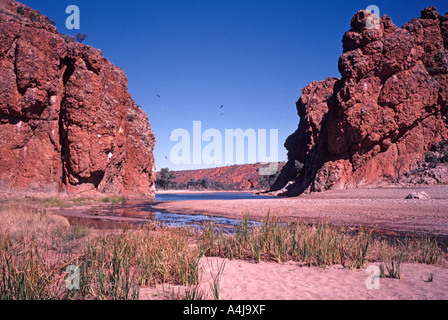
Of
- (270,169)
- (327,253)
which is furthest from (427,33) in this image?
(270,169)

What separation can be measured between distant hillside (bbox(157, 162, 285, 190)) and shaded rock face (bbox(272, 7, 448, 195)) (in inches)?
2336

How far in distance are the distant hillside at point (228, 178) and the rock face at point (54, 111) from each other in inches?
2307

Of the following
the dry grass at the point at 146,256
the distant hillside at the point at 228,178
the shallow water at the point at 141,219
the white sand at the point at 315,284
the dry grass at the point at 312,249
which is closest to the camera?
the dry grass at the point at 146,256

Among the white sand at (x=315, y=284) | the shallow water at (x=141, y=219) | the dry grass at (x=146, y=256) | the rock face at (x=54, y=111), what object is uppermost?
the rock face at (x=54, y=111)

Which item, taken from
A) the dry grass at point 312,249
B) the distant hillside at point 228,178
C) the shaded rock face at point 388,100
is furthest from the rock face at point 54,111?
the distant hillside at point 228,178

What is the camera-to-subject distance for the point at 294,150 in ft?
210

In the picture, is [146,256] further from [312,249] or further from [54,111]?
[54,111]

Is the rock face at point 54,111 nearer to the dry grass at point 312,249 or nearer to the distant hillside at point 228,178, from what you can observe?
the dry grass at point 312,249

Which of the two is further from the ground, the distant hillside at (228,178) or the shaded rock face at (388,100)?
the shaded rock face at (388,100)

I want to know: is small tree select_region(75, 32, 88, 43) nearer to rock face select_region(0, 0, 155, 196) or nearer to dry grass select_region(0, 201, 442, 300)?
rock face select_region(0, 0, 155, 196)

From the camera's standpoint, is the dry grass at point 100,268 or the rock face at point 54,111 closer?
the dry grass at point 100,268

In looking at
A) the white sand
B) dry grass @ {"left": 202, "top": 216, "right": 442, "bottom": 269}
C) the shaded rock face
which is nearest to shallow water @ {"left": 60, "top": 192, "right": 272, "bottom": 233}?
dry grass @ {"left": 202, "top": 216, "right": 442, "bottom": 269}

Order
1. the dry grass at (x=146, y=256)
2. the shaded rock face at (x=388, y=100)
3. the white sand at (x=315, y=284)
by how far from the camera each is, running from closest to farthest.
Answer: the dry grass at (x=146, y=256) < the white sand at (x=315, y=284) < the shaded rock face at (x=388, y=100)

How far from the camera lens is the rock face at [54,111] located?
79.4 feet
